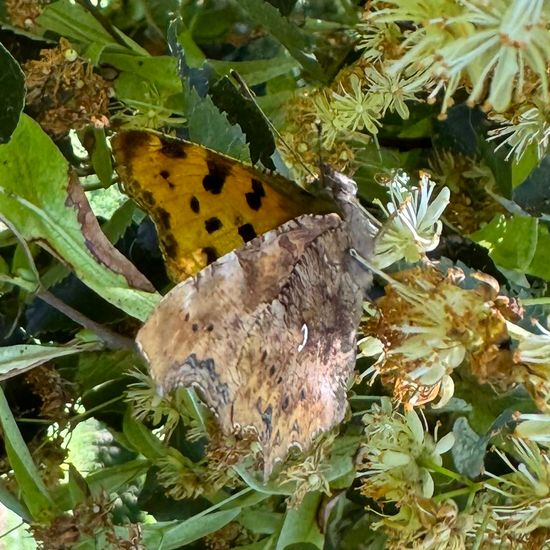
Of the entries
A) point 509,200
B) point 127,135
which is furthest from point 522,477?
point 127,135

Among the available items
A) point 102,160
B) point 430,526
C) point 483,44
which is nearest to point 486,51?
point 483,44

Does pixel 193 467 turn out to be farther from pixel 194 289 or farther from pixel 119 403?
pixel 194 289

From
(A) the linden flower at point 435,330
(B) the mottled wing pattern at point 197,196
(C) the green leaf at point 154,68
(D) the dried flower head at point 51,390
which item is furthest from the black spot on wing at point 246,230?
(D) the dried flower head at point 51,390

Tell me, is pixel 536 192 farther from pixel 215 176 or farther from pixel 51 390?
pixel 51 390

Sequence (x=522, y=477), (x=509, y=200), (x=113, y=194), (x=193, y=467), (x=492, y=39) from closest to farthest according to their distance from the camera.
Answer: (x=492, y=39) → (x=522, y=477) → (x=509, y=200) → (x=193, y=467) → (x=113, y=194)

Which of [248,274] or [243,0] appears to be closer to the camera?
[248,274]

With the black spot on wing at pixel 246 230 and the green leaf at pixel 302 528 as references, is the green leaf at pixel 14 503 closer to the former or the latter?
the green leaf at pixel 302 528

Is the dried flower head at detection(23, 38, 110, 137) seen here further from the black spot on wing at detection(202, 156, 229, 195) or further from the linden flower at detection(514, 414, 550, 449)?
the linden flower at detection(514, 414, 550, 449)
